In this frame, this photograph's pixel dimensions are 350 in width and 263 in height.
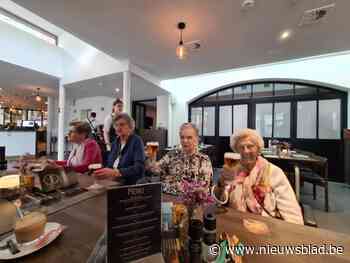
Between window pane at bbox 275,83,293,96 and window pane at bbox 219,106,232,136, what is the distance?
4.82 ft

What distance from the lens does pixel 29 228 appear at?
573mm

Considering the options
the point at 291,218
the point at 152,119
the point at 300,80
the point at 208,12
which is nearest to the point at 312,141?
the point at 300,80

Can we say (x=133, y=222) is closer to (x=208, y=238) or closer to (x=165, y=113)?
(x=208, y=238)

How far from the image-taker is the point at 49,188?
1.09 metres

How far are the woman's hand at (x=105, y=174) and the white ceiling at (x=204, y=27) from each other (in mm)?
2204

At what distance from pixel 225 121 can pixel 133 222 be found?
18.8 feet

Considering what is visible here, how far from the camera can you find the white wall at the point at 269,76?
4180 millimetres

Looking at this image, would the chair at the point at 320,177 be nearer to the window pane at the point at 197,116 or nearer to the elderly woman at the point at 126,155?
the elderly woman at the point at 126,155

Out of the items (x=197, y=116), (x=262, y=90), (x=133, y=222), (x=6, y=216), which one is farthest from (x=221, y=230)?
(x=197, y=116)

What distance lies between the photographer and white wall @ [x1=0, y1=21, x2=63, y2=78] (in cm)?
377

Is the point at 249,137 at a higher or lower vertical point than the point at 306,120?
lower

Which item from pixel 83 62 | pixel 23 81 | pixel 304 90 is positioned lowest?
pixel 304 90

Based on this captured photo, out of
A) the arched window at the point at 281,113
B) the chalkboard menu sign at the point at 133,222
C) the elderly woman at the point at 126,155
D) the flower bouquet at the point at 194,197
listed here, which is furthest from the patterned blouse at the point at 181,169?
the arched window at the point at 281,113

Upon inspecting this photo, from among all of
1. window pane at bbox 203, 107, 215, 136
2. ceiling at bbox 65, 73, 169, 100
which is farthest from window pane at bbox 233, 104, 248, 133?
ceiling at bbox 65, 73, 169, 100
